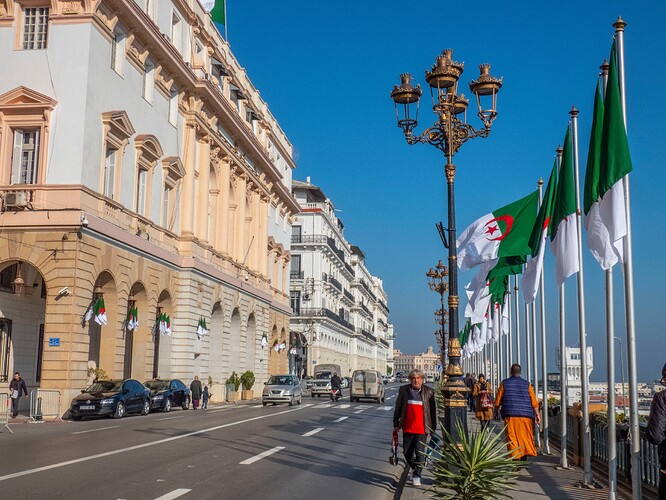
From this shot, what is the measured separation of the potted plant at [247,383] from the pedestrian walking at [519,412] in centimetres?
3604

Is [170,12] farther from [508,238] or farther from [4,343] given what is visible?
[508,238]

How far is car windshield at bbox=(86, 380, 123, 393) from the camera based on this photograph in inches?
1100

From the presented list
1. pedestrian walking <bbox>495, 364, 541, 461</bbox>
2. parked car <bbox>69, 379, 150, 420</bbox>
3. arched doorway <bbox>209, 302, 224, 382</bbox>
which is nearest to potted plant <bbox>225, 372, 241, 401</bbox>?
arched doorway <bbox>209, 302, 224, 382</bbox>

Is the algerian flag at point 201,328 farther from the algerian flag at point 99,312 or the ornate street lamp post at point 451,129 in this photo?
the ornate street lamp post at point 451,129

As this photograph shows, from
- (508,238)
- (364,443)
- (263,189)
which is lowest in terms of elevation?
(364,443)

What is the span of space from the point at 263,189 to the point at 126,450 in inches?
1639

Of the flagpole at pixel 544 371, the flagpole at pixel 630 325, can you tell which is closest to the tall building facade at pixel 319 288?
the flagpole at pixel 544 371

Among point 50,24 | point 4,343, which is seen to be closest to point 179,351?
point 4,343

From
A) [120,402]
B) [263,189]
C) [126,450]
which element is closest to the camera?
[126,450]

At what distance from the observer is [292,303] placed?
3499 inches

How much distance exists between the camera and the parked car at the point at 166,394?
32.7m

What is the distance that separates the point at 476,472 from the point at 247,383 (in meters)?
41.0

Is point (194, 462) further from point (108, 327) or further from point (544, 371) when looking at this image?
point (108, 327)

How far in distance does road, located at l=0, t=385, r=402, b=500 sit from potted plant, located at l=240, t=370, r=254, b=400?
24.1 m
